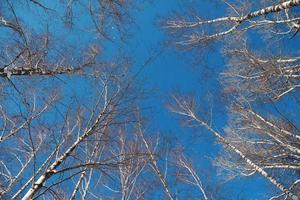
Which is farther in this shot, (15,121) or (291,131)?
(291,131)

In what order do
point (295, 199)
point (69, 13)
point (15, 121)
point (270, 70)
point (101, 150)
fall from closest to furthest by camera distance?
point (69, 13) < point (295, 199) < point (270, 70) < point (101, 150) < point (15, 121)

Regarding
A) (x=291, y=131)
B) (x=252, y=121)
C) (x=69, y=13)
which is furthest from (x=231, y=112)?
(x=69, y=13)

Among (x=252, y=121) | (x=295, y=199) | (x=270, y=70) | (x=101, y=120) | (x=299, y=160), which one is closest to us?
(x=101, y=120)

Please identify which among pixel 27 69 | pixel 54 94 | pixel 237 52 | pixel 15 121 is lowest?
pixel 27 69

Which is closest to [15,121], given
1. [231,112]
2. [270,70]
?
[270,70]

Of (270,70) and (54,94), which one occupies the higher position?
(270,70)

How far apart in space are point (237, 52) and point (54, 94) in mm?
4519

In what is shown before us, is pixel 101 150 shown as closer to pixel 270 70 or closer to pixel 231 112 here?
pixel 270 70

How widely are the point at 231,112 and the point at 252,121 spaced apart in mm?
866

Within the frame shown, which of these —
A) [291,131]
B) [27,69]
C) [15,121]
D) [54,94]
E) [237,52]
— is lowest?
[27,69]

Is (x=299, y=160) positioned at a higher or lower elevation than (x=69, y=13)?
higher

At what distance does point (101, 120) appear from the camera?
541 centimetres

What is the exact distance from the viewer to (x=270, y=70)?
257 inches

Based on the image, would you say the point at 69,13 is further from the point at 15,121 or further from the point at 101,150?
the point at 15,121
